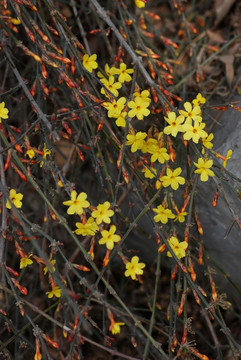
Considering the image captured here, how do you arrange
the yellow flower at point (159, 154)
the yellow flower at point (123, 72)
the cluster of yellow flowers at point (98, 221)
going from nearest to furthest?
the cluster of yellow flowers at point (98, 221) → the yellow flower at point (159, 154) → the yellow flower at point (123, 72)

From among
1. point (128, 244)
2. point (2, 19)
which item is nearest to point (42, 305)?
point (128, 244)

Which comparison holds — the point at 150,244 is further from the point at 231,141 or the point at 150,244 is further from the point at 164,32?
the point at 164,32

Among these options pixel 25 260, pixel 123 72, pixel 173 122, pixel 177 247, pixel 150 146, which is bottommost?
pixel 177 247

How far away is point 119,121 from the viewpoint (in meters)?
2.17

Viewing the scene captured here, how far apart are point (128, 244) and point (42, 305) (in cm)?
61

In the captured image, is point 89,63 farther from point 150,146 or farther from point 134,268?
point 134,268

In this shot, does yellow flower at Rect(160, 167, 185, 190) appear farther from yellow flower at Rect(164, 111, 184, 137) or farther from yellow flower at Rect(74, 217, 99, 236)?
yellow flower at Rect(74, 217, 99, 236)

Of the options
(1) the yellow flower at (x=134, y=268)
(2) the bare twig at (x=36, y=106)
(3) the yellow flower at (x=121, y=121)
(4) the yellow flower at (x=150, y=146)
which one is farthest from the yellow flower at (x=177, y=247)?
(2) the bare twig at (x=36, y=106)

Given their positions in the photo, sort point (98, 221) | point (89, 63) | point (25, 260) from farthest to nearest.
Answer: point (89, 63)
point (25, 260)
point (98, 221)

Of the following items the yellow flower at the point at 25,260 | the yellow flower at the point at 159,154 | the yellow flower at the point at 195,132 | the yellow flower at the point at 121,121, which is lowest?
the yellow flower at the point at 25,260

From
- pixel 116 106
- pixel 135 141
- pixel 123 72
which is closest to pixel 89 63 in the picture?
pixel 123 72

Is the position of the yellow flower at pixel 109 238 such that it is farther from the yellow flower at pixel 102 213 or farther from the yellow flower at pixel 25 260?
the yellow flower at pixel 25 260

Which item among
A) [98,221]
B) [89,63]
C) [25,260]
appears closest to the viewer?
[98,221]

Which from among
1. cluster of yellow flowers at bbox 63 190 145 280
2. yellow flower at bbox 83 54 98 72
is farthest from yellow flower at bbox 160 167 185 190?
yellow flower at bbox 83 54 98 72
